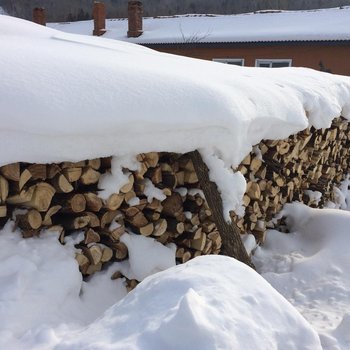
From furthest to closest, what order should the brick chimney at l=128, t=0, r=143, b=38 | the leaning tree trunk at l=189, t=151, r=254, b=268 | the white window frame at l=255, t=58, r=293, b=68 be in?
1. the brick chimney at l=128, t=0, r=143, b=38
2. the white window frame at l=255, t=58, r=293, b=68
3. the leaning tree trunk at l=189, t=151, r=254, b=268

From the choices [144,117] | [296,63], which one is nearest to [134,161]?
[144,117]

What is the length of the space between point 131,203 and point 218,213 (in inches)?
24.3

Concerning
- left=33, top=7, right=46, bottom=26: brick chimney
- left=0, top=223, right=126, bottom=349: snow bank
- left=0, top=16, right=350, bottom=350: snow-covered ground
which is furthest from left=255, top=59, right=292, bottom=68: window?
left=0, top=223, right=126, bottom=349: snow bank

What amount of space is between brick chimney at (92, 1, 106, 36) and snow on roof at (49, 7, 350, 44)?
38 cm

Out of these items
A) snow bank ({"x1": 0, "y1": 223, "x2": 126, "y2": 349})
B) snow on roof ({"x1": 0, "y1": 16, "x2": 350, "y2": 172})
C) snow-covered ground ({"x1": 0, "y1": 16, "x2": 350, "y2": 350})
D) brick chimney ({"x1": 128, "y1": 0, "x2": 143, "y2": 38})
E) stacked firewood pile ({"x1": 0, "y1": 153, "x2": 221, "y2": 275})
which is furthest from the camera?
brick chimney ({"x1": 128, "y1": 0, "x2": 143, "y2": 38})

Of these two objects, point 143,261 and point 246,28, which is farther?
point 246,28

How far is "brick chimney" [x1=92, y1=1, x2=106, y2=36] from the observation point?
18312 millimetres

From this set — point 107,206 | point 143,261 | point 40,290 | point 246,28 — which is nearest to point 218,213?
point 143,261

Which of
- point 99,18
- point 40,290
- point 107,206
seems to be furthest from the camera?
point 99,18

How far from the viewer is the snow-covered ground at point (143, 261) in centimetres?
154

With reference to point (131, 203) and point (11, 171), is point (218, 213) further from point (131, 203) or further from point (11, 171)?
point (11, 171)

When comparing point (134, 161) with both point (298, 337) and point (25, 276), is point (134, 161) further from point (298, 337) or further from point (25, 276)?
point (298, 337)

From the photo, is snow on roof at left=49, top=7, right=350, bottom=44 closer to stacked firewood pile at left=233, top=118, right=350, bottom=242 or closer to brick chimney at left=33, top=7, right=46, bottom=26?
brick chimney at left=33, top=7, right=46, bottom=26

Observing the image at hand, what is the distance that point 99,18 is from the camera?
60.7 ft
